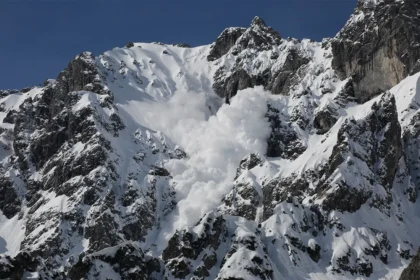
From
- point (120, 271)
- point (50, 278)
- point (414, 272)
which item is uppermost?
point (120, 271)

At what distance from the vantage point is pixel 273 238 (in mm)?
186750

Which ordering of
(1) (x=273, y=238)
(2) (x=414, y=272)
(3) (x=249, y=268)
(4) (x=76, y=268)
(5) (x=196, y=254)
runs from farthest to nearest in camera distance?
(1) (x=273, y=238) → (5) (x=196, y=254) → (3) (x=249, y=268) → (4) (x=76, y=268) → (2) (x=414, y=272)

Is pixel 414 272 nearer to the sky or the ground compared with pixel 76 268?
nearer to the ground

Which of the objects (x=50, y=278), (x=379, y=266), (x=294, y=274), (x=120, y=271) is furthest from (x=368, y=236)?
(x=50, y=278)

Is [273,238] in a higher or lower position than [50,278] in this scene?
higher

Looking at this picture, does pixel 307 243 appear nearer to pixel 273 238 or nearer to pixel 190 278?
pixel 273 238

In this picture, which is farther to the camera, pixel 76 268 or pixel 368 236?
pixel 368 236

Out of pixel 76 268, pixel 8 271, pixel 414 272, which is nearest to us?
pixel 414 272

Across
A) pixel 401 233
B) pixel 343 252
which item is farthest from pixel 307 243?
pixel 401 233

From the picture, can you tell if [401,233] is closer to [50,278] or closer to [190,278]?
[190,278]

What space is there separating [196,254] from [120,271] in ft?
115

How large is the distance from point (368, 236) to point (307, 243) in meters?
18.0

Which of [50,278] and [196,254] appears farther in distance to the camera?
[196,254]

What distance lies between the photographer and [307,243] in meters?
190
